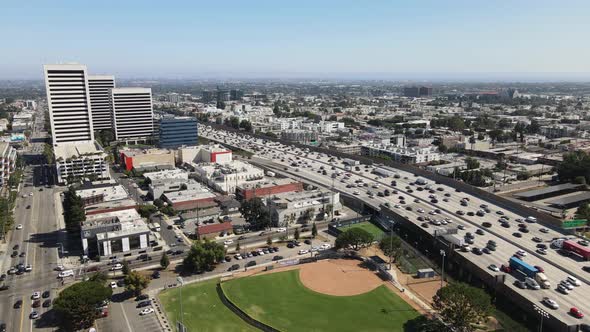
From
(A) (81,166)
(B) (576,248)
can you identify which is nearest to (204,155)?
(A) (81,166)

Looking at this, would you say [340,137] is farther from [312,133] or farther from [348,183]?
[348,183]

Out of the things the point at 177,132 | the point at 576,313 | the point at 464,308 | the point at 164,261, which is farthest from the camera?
the point at 177,132

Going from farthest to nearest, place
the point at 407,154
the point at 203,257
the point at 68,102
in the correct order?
the point at 407,154
the point at 68,102
the point at 203,257

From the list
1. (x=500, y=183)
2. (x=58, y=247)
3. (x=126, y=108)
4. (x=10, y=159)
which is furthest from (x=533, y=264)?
(x=126, y=108)

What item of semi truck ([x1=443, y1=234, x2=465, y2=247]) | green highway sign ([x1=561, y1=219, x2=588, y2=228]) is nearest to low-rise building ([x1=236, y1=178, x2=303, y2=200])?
semi truck ([x1=443, y1=234, x2=465, y2=247])

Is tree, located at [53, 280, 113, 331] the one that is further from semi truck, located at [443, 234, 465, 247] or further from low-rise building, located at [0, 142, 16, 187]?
low-rise building, located at [0, 142, 16, 187]

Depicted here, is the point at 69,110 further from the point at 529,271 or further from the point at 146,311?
the point at 529,271
